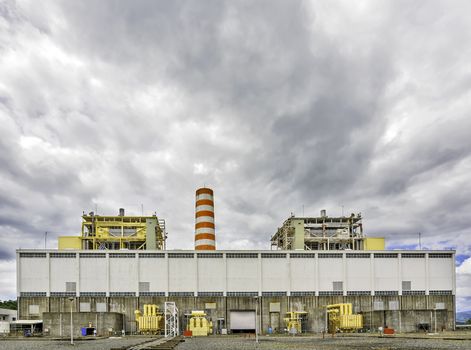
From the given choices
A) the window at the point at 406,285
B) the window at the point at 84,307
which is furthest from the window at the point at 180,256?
the window at the point at 406,285

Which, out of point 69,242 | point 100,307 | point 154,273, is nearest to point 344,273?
point 154,273

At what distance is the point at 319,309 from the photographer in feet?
192

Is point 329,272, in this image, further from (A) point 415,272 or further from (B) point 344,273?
(A) point 415,272

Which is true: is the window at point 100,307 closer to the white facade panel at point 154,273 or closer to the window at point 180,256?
the white facade panel at point 154,273

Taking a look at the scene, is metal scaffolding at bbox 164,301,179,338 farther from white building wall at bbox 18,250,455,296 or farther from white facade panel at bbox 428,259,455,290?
white facade panel at bbox 428,259,455,290

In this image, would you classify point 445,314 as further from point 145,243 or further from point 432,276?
point 145,243

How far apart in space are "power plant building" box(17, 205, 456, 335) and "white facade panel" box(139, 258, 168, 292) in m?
0.13

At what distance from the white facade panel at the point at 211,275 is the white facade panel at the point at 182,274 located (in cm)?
90

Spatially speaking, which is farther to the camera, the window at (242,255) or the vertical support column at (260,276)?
the window at (242,255)

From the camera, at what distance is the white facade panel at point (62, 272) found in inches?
2274

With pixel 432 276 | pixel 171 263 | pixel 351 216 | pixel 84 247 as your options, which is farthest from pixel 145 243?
pixel 432 276

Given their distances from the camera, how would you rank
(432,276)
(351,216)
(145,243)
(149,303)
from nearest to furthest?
(149,303)
(432,276)
(145,243)
(351,216)

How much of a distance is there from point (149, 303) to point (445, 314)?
122 feet

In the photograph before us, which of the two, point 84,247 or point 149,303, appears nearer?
point 149,303
